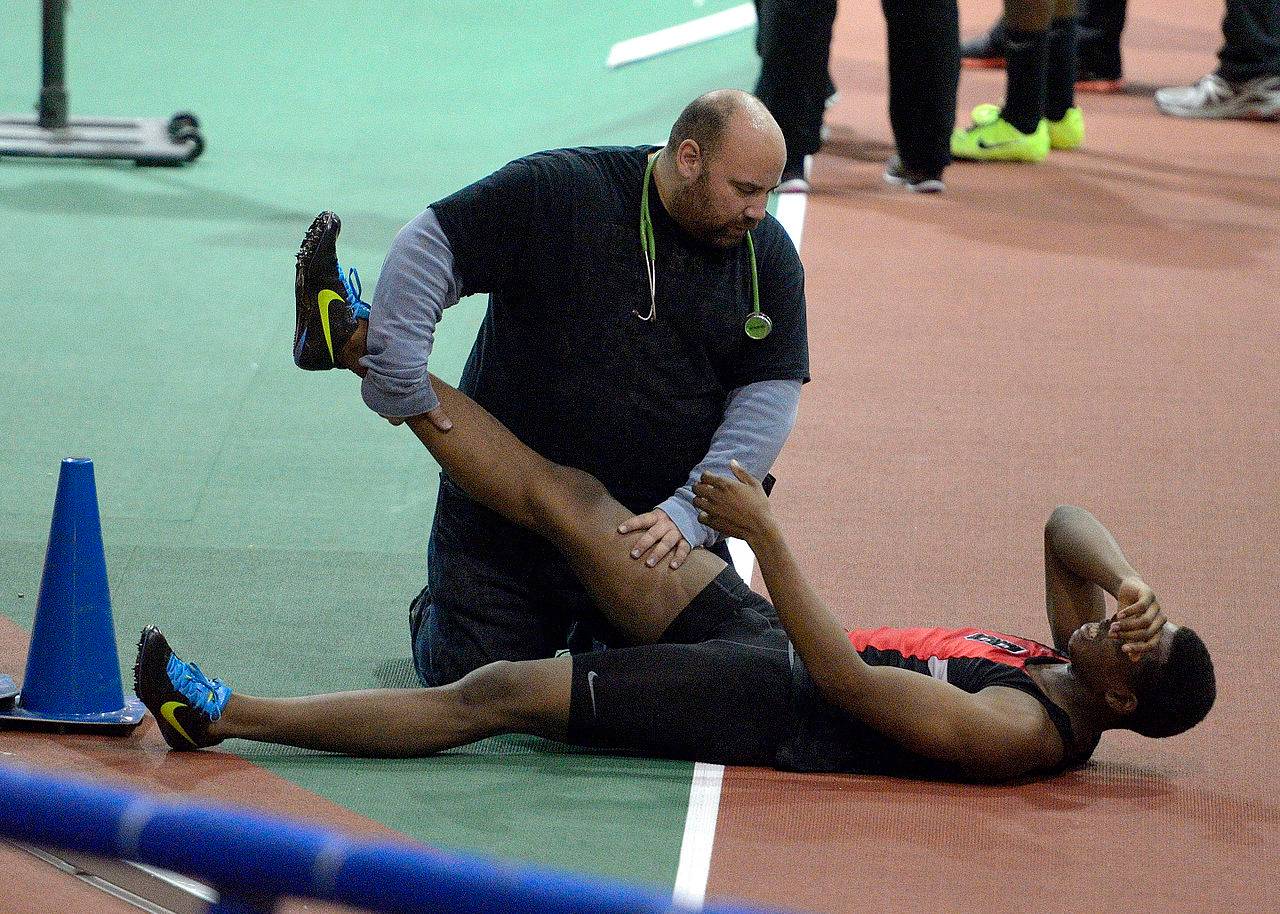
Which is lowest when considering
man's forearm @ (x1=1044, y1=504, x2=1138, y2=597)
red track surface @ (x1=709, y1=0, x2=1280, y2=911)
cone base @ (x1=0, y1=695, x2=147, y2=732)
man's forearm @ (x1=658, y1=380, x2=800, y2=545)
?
red track surface @ (x1=709, y1=0, x2=1280, y2=911)

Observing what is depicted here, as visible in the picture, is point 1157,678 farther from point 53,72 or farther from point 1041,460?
point 53,72

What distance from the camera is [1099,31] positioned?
10.6 metres

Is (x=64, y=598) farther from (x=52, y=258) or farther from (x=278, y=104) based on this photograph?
(x=278, y=104)

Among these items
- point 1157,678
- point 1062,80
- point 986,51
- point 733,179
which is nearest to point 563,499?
point 733,179

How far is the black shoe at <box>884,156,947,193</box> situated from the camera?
8805 millimetres

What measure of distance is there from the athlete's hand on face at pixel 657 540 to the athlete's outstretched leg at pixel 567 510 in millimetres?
17

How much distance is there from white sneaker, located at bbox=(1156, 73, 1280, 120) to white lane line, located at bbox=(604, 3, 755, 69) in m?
2.83

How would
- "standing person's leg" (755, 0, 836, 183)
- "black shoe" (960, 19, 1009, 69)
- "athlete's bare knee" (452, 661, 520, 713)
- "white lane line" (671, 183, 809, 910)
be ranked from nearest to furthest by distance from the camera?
"white lane line" (671, 183, 809, 910) < "athlete's bare knee" (452, 661, 520, 713) < "standing person's leg" (755, 0, 836, 183) < "black shoe" (960, 19, 1009, 69)

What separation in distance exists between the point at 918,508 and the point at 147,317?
3.11 m

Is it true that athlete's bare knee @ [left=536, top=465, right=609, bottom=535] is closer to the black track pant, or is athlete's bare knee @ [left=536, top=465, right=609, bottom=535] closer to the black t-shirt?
the black t-shirt

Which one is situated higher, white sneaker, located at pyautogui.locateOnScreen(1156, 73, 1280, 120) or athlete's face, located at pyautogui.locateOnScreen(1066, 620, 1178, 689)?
athlete's face, located at pyautogui.locateOnScreen(1066, 620, 1178, 689)

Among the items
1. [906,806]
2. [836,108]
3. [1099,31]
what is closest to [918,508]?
[906,806]

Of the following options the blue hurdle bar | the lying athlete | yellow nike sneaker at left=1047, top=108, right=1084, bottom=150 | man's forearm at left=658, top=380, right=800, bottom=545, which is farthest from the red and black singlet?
yellow nike sneaker at left=1047, top=108, right=1084, bottom=150

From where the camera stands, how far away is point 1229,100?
10266 mm
